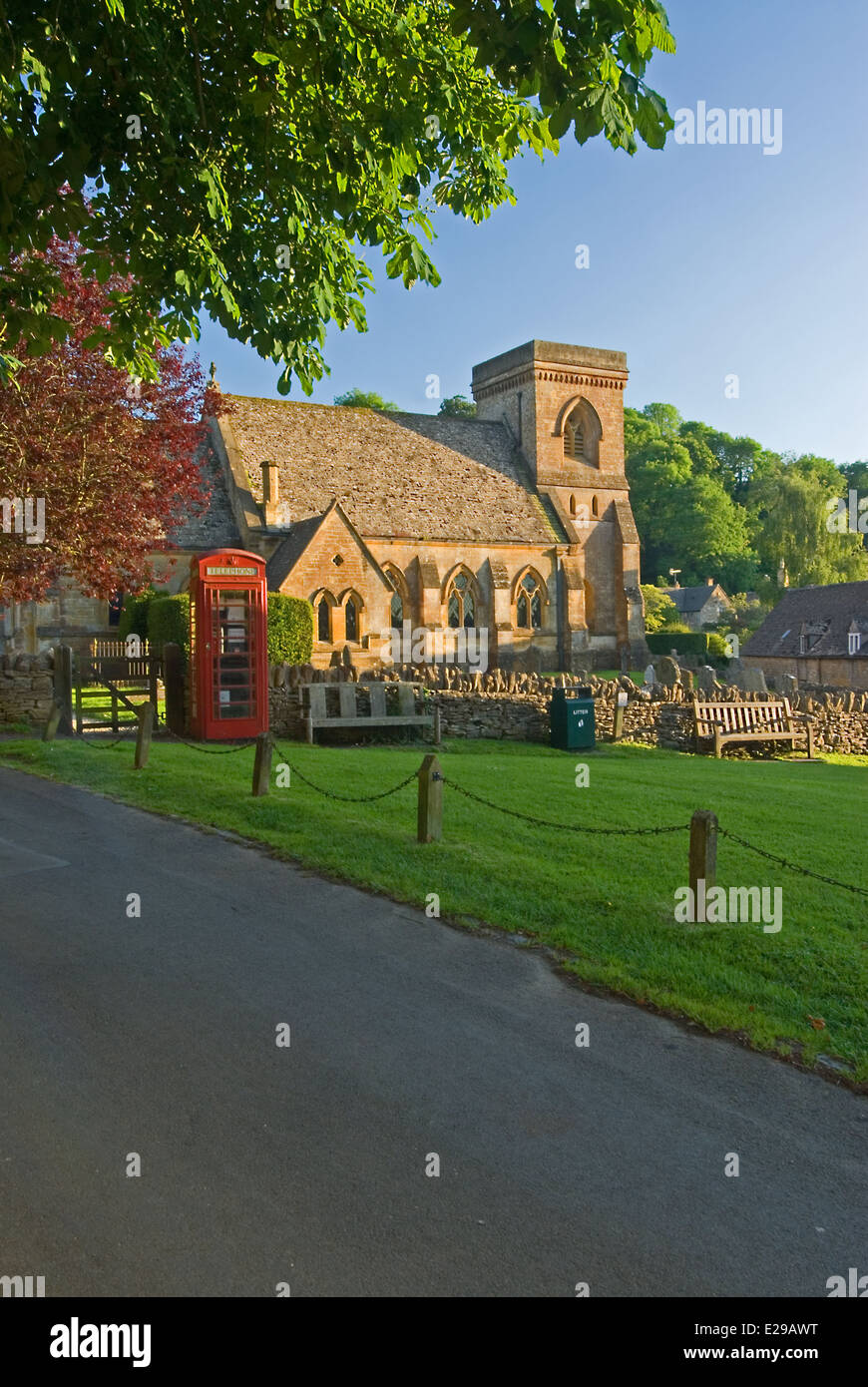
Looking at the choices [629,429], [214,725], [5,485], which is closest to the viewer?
[5,485]

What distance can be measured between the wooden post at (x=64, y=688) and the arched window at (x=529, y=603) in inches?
1103

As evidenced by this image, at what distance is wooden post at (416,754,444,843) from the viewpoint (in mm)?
10070

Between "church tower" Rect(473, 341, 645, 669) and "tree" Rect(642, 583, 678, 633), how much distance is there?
494 inches

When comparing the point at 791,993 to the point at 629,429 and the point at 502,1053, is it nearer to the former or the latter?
the point at 502,1053

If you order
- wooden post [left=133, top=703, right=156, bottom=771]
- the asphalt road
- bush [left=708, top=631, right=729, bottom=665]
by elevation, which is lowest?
the asphalt road

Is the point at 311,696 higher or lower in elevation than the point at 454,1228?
higher

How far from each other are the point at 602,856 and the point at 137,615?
24.5 metres

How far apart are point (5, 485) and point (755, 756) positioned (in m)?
17.4

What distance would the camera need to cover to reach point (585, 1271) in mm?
3713

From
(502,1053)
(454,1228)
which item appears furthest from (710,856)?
(454,1228)

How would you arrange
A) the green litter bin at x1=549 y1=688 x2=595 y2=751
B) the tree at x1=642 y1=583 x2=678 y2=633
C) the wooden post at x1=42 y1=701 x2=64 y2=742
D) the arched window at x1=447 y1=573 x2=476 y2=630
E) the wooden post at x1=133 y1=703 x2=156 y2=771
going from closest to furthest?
the wooden post at x1=133 y1=703 x2=156 y2=771 → the wooden post at x1=42 y1=701 x2=64 y2=742 → the green litter bin at x1=549 y1=688 x2=595 y2=751 → the arched window at x1=447 y1=573 x2=476 y2=630 → the tree at x1=642 y1=583 x2=678 y2=633

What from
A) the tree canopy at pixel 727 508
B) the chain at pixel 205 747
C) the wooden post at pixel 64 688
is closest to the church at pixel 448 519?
the chain at pixel 205 747

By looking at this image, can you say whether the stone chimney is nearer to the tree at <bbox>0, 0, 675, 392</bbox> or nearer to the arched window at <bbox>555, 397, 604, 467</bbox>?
the arched window at <bbox>555, 397, 604, 467</bbox>

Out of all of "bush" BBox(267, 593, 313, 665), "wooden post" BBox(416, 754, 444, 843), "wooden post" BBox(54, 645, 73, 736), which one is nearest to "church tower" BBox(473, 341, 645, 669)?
"bush" BBox(267, 593, 313, 665)
